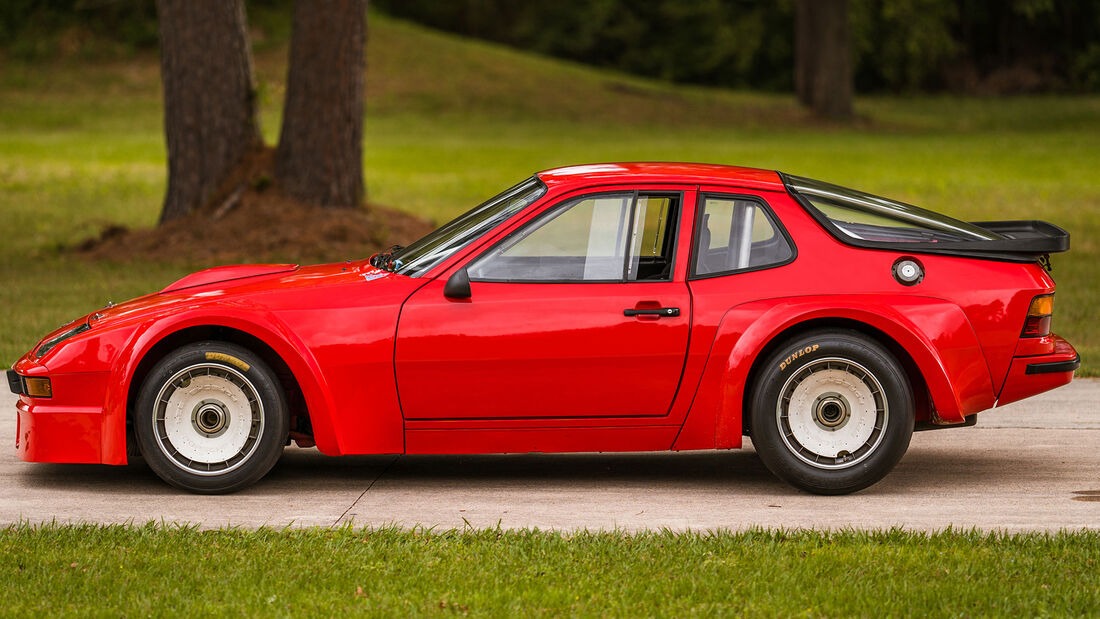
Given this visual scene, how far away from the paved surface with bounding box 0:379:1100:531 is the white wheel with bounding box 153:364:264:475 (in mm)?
179

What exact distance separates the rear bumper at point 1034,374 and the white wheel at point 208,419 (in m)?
3.30

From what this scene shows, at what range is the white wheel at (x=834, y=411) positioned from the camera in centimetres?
593

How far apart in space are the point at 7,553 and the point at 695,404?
2839 millimetres

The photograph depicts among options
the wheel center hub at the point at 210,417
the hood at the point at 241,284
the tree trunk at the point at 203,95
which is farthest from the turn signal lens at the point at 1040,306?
the tree trunk at the point at 203,95

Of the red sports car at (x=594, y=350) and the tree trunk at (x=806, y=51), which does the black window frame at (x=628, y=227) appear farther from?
the tree trunk at (x=806, y=51)

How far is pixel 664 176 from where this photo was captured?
243 inches

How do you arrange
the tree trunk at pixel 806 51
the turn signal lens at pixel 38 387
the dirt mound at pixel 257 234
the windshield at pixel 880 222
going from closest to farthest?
1. the turn signal lens at pixel 38 387
2. the windshield at pixel 880 222
3. the dirt mound at pixel 257 234
4. the tree trunk at pixel 806 51

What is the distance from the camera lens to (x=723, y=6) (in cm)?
6116

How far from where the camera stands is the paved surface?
222 inches

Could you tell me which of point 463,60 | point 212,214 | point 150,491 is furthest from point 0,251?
point 463,60

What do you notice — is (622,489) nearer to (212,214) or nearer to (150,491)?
(150,491)

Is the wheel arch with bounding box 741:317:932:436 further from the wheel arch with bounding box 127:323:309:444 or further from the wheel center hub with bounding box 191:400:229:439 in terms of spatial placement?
the wheel center hub with bounding box 191:400:229:439

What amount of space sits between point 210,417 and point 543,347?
4.92 feet

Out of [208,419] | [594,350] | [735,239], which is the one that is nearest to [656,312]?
[594,350]
